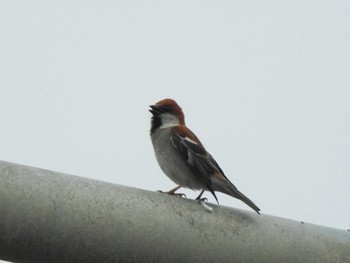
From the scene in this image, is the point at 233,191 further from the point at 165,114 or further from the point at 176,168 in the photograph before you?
the point at 165,114

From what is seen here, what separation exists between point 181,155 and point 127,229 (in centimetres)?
288

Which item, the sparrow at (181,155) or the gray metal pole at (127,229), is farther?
the sparrow at (181,155)

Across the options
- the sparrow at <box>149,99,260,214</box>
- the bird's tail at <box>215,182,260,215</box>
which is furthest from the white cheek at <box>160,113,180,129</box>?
the bird's tail at <box>215,182,260,215</box>

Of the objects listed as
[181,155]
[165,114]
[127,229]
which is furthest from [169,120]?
[127,229]

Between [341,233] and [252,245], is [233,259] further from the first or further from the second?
[341,233]

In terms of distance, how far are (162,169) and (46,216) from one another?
3.24m

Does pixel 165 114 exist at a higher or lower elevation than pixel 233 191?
higher

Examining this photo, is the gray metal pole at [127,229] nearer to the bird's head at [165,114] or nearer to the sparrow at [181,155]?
the sparrow at [181,155]

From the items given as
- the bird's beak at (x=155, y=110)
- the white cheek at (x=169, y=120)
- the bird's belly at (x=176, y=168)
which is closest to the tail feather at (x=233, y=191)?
the bird's belly at (x=176, y=168)

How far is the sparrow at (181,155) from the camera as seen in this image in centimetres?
418

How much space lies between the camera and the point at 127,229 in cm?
187

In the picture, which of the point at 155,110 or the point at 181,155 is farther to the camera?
the point at 155,110

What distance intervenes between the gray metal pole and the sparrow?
153 centimetres

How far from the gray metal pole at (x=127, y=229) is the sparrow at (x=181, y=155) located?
5.02 feet
